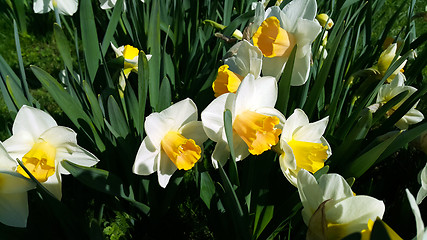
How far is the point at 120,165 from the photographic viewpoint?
1.58 meters

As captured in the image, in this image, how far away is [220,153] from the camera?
112cm

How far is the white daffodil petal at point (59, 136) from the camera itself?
3.76ft

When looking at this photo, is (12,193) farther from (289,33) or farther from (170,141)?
(289,33)

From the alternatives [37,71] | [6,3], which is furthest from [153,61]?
Answer: [6,3]

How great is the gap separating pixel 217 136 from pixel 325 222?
1.30ft

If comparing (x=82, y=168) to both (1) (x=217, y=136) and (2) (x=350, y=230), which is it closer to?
(1) (x=217, y=136)

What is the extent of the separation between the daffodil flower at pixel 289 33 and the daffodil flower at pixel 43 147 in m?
0.72

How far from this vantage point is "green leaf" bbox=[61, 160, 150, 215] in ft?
3.73

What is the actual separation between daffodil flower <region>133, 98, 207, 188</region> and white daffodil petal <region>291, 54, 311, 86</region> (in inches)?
15.1

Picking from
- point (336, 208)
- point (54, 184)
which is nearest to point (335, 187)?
point (336, 208)

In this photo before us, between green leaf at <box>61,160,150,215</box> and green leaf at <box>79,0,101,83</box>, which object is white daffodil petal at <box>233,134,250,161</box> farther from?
green leaf at <box>79,0,101,83</box>

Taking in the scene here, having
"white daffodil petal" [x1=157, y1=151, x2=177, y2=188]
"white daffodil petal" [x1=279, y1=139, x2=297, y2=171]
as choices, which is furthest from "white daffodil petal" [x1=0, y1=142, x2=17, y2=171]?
"white daffodil petal" [x1=279, y1=139, x2=297, y2=171]

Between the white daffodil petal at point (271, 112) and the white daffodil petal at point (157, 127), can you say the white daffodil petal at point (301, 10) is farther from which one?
the white daffodil petal at point (157, 127)

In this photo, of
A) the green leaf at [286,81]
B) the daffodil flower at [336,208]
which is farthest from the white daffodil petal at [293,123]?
the daffodil flower at [336,208]
